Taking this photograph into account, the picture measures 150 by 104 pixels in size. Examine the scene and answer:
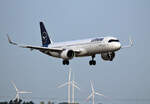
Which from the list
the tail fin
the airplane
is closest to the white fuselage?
the airplane

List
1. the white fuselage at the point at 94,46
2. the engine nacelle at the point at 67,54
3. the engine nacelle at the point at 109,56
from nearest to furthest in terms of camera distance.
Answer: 1. the white fuselage at the point at 94,46
2. the engine nacelle at the point at 109,56
3. the engine nacelle at the point at 67,54

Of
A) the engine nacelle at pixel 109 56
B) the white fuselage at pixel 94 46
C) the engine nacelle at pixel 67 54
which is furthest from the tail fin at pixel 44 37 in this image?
the engine nacelle at pixel 109 56

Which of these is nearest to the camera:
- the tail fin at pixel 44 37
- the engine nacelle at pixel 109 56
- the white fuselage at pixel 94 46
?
the white fuselage at pixel 94 46

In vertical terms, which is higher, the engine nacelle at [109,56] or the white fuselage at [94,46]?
the white fuselage at [94,46]

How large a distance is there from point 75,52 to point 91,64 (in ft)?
19.1

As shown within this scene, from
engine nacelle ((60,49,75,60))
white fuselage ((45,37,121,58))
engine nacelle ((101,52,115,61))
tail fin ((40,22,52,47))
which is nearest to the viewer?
white fuselage ((45,37,121,58))

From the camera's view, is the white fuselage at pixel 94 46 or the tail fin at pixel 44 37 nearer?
the white fuselage at pixel 94 46

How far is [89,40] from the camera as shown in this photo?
411 ft

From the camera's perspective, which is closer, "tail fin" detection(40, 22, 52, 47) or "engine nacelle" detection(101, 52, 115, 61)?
"engine nacelle" detection(101, 52, 115, 61)

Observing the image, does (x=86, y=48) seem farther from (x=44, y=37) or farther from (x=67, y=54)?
(x=44, y=37)

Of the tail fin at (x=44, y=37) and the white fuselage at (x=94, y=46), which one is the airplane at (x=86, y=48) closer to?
the white fuselage at (x=94, y=46)

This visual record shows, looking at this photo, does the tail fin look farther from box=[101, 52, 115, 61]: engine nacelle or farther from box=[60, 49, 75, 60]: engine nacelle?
box=[101, 52, 115, 61]: engine nacelle

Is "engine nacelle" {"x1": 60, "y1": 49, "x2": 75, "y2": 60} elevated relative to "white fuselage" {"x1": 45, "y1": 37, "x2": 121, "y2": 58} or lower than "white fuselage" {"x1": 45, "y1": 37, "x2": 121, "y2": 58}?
lower

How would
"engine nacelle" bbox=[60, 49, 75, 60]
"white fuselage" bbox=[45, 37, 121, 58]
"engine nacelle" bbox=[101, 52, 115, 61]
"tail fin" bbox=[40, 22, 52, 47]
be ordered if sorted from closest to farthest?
"white fuselage" bbox=[45, 37, 121, 58] < "engine nacelle" bbox=[101, 52, 115, 61] < "engine nacelle" bbox=[60, 49, 75, 60] < "tail fin" bbox=[40, 22, 52, 47]
